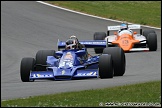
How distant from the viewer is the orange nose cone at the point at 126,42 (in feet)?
82.6

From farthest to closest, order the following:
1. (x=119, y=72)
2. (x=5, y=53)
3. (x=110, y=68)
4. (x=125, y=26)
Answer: (x=125, y=26)
(x=5, y=53)
(x=119, y=72)
(x=110, y=68)

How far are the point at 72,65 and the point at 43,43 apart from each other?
12.1m

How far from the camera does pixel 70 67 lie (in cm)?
1580

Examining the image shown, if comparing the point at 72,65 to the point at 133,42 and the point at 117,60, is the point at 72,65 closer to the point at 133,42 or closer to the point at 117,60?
the point at 117,60

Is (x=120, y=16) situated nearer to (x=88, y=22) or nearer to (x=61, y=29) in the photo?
(x=88, y=22)

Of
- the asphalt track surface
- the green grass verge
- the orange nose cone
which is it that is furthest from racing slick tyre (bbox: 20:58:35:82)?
the orange nose cone

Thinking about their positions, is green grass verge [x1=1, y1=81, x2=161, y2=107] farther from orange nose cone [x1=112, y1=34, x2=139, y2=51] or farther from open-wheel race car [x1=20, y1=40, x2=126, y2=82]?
orange nose cone [x1=112, y1=34, x2=139, y2=51]

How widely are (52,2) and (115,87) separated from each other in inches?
1076

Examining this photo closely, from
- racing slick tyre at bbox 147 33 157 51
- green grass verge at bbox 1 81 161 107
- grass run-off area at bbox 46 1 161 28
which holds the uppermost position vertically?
grass run-off area at bbox 46 1 161 28

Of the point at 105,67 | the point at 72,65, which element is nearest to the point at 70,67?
the point at 72,65

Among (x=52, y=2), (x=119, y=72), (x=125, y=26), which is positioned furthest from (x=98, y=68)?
(x=52, y=2)

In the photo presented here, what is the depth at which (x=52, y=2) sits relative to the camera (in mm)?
39500

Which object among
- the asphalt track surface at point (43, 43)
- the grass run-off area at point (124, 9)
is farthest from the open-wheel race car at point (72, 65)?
the grass run-off area at point (124, 9)

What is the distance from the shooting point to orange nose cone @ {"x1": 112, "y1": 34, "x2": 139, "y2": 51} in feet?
82.6
